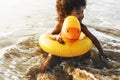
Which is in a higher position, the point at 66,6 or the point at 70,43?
the point at 66,6

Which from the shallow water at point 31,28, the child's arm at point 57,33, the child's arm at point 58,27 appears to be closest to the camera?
the child's arm at point 57,33

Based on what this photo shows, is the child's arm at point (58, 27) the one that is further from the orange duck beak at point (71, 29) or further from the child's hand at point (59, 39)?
the orange duck beak at point (71, 29)

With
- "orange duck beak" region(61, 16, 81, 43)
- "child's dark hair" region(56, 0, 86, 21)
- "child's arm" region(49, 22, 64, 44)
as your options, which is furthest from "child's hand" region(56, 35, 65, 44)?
"child's dark hair" region(56, 0, 86, 21)

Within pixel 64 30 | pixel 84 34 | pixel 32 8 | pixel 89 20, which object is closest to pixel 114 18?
pixel 89 20

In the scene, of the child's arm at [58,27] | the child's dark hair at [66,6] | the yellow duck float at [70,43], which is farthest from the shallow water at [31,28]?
the child's dark hair at [66,6]

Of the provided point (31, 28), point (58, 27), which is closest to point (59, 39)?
point (58, 27)

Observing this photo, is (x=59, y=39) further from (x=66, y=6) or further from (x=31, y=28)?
(x=31, y=28)

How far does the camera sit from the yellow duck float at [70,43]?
3.87 m

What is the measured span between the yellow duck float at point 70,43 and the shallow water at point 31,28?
1.19 feet

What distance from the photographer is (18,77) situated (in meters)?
4.12

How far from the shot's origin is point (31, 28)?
6.28 meters

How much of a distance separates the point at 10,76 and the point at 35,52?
88cm

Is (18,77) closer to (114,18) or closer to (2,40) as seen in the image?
(2,40)

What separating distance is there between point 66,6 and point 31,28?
2.12 m
